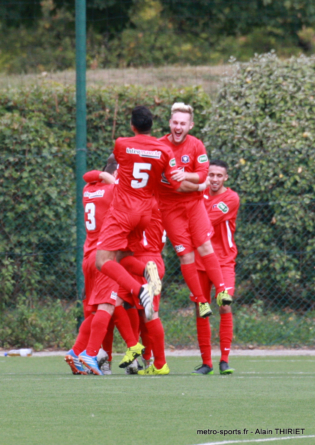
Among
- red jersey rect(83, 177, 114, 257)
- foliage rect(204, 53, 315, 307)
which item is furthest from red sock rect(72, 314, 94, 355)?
foliage rect(204, 53, 315, 307)

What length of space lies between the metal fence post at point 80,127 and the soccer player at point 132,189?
3.18 m

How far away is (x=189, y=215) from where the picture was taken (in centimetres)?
690

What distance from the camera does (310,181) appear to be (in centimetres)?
976

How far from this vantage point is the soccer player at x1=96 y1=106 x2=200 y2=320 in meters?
6.26

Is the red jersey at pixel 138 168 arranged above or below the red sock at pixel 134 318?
above

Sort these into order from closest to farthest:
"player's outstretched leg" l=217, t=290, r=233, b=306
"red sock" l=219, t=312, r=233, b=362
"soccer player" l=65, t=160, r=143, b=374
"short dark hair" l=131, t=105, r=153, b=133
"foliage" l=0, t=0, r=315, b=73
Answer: "short dark hair" l=131, t=105, r=153, b=133 < "soccer player" l=65, t=160, r=143, b=374 < "player's outstretched leg" l=217, t=290, r=233, b=306 < "red sock" l=219, t=312, r=233, b=362 < "foliage" l=0, t=0, r=315, b=73

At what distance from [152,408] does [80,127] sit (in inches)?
225

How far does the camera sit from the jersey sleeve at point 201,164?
6.84 metres

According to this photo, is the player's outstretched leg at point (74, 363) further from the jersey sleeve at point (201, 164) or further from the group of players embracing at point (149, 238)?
the jersey sleeve at point (201, 164)

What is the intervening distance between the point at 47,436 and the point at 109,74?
12.3m

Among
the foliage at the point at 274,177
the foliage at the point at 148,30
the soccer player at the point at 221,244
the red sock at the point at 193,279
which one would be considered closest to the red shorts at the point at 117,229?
the red sock at the point at 193,279

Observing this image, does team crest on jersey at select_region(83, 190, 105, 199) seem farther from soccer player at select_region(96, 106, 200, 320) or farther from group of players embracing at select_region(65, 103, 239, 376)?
soccer player at select_region(96, 106, 200, 320)

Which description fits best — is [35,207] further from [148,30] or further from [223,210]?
[148,30]

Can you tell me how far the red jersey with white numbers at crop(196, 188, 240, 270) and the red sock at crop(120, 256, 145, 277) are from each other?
1102mm
